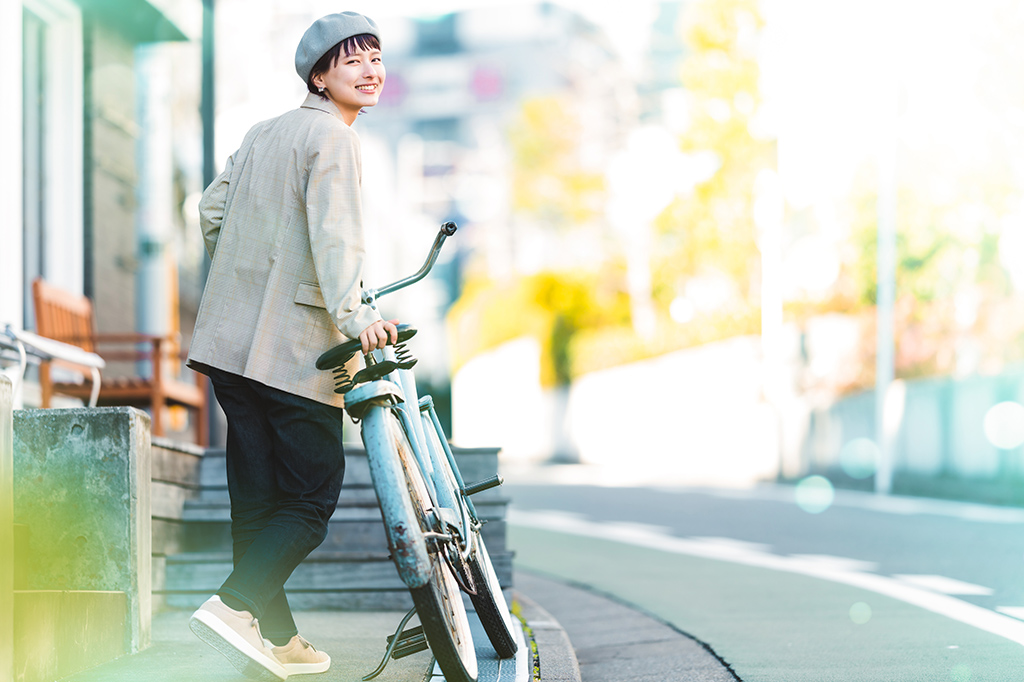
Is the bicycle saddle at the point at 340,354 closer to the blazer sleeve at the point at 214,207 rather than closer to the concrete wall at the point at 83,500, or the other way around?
the blazer sleeve at the point at 214,207

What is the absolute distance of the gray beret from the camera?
3.31 m

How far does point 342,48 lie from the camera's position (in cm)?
334

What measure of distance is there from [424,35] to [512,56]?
834 cm

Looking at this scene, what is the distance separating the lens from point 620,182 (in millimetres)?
33938

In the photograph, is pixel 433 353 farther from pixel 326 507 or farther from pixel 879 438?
pixel 326 507

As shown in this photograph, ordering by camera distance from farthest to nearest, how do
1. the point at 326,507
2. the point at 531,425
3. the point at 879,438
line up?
the point at 531,425 < the point at 879,438 < the point at 326,507

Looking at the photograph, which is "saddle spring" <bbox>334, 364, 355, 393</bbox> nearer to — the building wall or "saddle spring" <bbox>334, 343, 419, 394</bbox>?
"saddle spring" <bbox>334, 343, 419, 394</bbox>

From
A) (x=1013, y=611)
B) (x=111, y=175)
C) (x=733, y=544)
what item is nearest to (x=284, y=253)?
(x=1013, y=611)

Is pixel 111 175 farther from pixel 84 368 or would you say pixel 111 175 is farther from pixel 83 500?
pixel 83 500

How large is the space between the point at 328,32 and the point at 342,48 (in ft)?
0.18

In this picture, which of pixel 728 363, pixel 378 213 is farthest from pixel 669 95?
pixel 728 363

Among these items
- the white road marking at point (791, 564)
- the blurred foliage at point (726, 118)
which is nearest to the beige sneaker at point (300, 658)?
the white road marking at point (791, 564)

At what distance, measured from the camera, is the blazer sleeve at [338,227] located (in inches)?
124

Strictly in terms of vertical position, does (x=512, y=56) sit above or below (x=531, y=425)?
above
